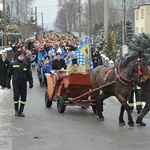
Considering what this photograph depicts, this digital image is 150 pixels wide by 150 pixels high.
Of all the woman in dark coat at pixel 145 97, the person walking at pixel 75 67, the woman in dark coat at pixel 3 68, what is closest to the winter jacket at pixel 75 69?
the person walking at pixel 75 67

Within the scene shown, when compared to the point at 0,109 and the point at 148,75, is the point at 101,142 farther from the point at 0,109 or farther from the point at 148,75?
the point at 0,109

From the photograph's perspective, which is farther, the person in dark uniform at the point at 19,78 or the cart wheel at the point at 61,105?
the cart wheel at the point at 61,105

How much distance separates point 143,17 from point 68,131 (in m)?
74.8

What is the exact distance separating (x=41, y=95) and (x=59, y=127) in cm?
657

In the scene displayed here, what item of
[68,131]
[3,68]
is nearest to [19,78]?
[68,131]

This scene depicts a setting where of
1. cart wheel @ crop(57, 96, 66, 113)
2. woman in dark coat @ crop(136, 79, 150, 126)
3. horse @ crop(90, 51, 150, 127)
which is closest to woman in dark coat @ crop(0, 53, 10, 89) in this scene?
cart wheel @ crop(57, 96, 66, 113)

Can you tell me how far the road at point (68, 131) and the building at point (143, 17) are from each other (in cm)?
6957

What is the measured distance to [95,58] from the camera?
24.1 meters

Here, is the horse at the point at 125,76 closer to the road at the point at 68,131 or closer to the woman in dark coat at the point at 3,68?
the road at the point at 68,131

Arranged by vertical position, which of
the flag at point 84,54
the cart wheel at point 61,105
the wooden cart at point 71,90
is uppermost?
the flag at point 84,54

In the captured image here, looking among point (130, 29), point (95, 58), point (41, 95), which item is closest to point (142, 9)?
point (130, 29)

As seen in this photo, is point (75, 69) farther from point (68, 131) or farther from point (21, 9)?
point (21, 9)

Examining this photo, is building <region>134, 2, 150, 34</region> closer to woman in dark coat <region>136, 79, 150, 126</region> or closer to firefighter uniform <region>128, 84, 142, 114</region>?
firefighter uniform <region>128, 84, 142, 114</region>

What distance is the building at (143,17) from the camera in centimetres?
8319
